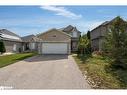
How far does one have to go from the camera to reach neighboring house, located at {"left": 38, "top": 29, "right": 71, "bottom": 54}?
124 feet

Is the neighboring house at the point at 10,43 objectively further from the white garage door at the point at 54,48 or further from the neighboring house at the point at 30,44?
the white garage door at the point at 54,48

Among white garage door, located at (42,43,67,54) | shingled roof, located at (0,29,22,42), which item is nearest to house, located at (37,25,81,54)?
white garage door, located at (42,43,67,54)

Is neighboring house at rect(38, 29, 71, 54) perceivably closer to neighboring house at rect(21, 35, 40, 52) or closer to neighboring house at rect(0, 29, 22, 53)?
neighboring house at rect(0, 29, 22, 53)

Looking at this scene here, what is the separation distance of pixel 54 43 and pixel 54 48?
2.95 ft

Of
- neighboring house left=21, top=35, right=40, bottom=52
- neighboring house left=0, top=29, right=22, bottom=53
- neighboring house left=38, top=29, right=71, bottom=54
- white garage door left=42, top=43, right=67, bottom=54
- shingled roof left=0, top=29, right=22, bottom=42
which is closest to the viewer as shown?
white garage door left=42, top=43, right=67, bottom=54

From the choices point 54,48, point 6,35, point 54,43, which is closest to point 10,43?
point 6,35

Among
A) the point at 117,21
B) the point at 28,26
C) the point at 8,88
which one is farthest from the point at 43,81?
the point at 28,26

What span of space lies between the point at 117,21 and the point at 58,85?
33.9ft

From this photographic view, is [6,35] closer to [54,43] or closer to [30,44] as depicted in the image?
[30,44]

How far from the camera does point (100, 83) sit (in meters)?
12.1

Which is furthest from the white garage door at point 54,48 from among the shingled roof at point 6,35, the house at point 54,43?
the shingled roof at point 6,35
